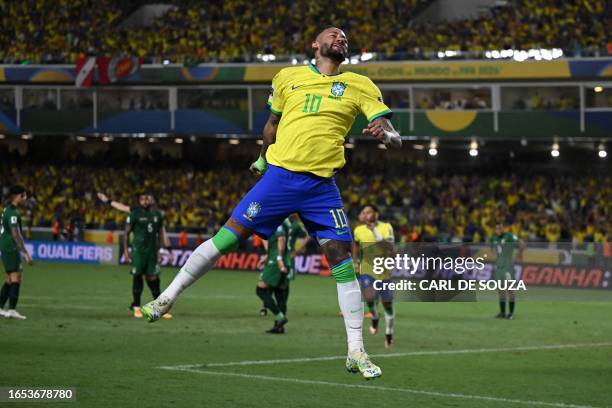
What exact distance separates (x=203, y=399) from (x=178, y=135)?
43.7m

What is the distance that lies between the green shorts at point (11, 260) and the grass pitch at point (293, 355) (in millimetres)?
1085

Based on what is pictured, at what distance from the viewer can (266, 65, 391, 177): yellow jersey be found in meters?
7.95

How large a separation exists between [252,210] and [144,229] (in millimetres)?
15358

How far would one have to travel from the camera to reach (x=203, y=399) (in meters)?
12.3

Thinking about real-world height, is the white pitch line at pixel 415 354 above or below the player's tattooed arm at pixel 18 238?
below

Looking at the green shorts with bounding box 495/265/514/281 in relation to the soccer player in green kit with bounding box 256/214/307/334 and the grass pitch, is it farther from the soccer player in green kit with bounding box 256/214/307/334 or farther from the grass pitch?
the soccer player in green kit with bounding box 256/214/307/334

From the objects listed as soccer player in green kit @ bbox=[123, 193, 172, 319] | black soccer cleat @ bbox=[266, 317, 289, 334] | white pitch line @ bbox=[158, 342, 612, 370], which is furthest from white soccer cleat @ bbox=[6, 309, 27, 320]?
white pitch line @ bbox=[158, 342, 612, 370]

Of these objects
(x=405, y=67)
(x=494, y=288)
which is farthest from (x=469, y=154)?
(x=494, y=288)

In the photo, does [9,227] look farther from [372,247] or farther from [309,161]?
[309,161]

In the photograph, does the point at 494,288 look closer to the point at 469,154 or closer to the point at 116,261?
the point at 116,261

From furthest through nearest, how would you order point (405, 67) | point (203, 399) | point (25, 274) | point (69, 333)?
point (405, 67) < point (25, 274) < point (69, 333) < point (203, 399)

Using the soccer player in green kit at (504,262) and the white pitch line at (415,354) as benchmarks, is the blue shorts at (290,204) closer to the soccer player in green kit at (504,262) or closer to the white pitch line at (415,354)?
the white pitch line at (415,354)

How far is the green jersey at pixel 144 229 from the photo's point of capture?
23.0 meters

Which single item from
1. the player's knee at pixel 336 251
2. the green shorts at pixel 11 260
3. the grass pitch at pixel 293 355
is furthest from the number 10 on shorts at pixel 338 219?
the green shorts at pixel 11 260
